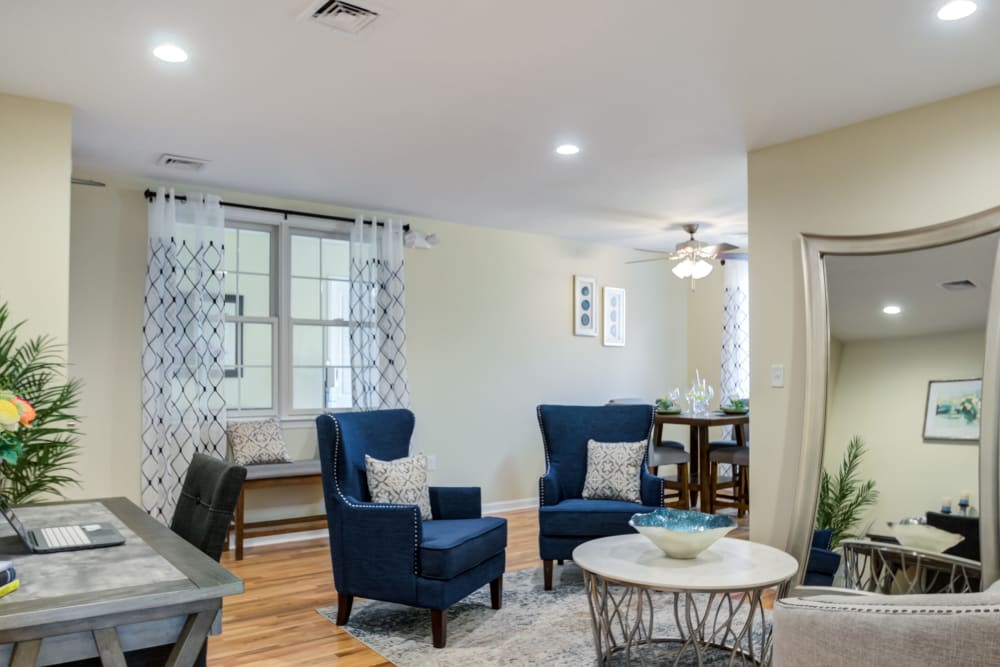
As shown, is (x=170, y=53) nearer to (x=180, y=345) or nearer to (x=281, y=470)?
(x=180, y=345)

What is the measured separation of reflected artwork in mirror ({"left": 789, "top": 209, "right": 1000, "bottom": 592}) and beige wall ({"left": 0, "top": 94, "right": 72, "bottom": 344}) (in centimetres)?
360

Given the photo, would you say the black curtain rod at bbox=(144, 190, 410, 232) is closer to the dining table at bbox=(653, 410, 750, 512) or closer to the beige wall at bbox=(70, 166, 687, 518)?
the beige wall at bbox=(70, 166, 687, 518)

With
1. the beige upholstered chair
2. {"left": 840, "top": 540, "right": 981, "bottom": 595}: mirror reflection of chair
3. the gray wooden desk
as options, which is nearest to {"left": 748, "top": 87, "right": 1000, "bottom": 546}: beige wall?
{"left": 840, "top": 540, "right": 981, "bottom": 595}: mirror reflection of chair

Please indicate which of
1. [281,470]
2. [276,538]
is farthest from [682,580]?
[276,538]

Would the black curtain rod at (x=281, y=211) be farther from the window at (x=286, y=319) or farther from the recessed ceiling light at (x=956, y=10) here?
the recessed ceiling light at (x=956, y=10)

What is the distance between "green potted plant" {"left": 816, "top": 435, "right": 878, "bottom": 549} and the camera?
358 cm

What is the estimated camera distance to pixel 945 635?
118 cm

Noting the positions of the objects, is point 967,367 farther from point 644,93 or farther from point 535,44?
point 535,44

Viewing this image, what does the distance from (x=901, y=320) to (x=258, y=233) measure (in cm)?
410

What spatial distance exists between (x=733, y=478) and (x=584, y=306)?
6.62 feet

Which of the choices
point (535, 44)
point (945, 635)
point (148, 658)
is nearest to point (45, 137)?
point (535, 44)

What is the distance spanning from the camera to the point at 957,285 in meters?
3.35

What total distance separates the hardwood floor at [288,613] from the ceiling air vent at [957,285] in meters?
2.62

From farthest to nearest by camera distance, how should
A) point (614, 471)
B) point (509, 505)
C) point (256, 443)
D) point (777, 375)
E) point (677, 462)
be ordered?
point (509, 505) → point (677, 462) → point (256, 443) → point (614, 471) → point (777, 375)
